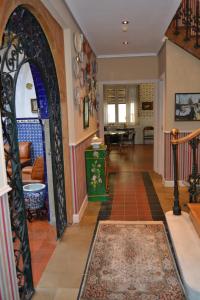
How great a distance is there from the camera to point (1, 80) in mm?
1732

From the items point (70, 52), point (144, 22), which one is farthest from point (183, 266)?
point (144, 22)

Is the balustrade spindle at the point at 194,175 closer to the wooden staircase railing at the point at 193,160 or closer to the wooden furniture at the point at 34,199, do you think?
the wooden staircase railing at the point at 193,160

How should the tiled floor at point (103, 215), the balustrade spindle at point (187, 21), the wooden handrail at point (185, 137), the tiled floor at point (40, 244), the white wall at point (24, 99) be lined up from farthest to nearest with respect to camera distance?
the white wall at point (24, 99)
the balustrade spindle at point (187, 21)
the wooden handrail at point (185, 137)
the tiled floor at point (40, 244)
the tiled floor at point (103, 215)

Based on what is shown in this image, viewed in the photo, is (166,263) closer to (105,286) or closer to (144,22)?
(105,286)

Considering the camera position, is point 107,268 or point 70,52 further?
point 70,52

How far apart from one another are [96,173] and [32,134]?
2.31m

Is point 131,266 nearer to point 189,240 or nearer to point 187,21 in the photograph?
point 189,240

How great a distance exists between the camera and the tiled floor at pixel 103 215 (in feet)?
7.77

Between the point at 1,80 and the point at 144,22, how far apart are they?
2.85 meters

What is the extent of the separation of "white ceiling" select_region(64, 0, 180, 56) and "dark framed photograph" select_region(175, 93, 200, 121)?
115 cm

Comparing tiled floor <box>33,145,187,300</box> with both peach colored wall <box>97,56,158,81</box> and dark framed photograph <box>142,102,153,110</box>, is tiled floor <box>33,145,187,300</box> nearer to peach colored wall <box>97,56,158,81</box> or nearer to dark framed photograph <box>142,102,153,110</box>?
peach colored wall <box>97,56,158,81</box>

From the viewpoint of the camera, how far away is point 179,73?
4.76 metres

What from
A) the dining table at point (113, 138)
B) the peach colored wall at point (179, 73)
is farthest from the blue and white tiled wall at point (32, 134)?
the dining table at point (113, 138)

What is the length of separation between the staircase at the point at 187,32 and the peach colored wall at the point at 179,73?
0.39 ft
